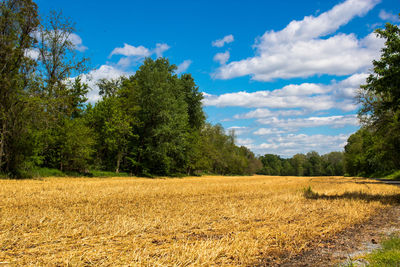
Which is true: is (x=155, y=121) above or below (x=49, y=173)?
above

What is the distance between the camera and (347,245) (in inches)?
232

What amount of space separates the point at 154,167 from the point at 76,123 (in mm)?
13538

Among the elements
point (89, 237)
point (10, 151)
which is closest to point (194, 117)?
point (10, 151)

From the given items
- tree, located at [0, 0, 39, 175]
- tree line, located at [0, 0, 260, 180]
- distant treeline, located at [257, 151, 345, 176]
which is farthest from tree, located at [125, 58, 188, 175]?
distant treeline, located at [257, 151, 345, 176]

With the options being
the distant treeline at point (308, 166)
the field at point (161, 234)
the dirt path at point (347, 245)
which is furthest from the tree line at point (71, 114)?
the distant treeline at point (308, 166)

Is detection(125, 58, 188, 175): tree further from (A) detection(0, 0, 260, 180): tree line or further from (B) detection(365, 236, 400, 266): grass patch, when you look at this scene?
(B) detection(365, 236, 400, 266): grass patch

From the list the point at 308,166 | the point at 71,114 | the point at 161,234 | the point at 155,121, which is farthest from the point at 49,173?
the point at 308,166

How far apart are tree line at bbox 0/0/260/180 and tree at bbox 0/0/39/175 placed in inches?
2.7

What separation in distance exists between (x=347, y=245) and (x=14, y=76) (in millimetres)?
24652

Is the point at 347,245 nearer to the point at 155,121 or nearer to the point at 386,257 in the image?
the point at 386,257

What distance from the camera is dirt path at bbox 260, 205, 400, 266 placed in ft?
15.9

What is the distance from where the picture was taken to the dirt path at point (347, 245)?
484 cm

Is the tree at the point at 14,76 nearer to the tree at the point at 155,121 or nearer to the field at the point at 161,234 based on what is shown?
the field at the point at 161,234

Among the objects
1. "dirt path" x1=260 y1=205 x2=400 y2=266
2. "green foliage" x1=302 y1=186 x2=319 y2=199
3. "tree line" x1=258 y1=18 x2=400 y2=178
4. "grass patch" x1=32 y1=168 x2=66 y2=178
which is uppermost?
"tree line" x1=258 y1=18 x2=400 y2=178
